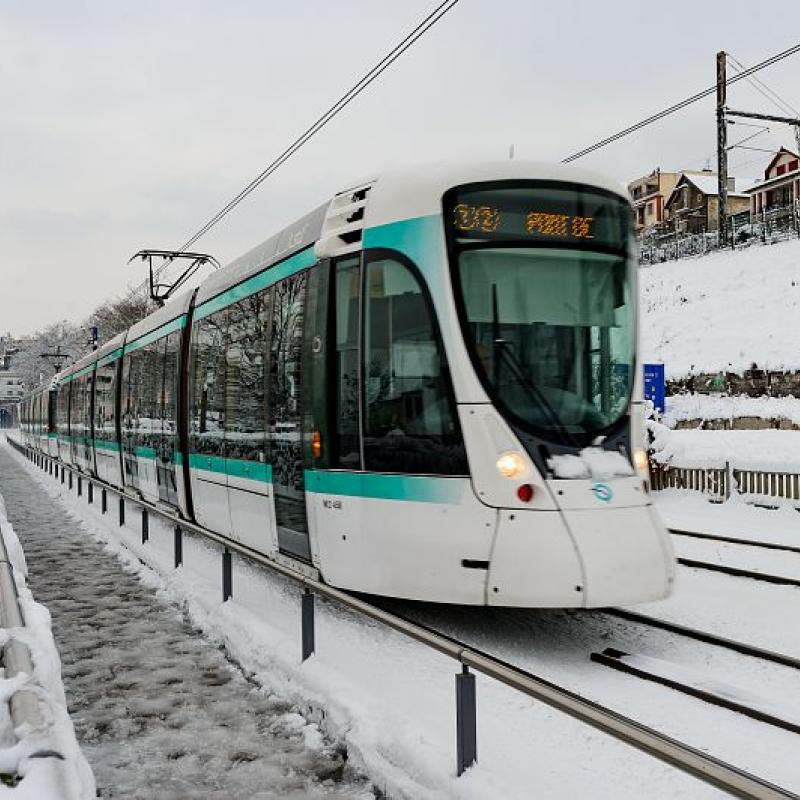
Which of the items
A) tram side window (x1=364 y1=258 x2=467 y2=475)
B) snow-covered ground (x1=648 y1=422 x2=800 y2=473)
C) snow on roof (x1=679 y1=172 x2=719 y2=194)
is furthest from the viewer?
snow on roof (x1=679 y1=172 x2=719 y2=194)

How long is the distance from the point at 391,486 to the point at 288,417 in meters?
1.89

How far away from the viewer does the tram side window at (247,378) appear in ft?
29.8

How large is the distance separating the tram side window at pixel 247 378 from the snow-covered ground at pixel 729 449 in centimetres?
907

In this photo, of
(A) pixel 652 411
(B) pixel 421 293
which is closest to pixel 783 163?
(A) pixel 652 411

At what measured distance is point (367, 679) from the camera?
5883mm

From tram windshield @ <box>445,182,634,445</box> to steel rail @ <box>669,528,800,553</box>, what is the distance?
531 cm

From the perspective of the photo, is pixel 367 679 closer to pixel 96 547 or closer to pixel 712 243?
pixel 96 547

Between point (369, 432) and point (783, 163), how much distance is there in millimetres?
69481

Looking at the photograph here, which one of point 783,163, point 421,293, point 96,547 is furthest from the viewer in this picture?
point 783,163

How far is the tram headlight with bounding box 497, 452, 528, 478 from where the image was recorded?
20.3 feet

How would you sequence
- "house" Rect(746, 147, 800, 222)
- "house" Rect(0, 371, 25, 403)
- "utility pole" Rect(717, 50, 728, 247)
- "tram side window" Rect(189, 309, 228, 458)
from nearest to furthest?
"tram side window" Rect(189, 309, 228, 458) → "utility pole" Rect(717, 50, 728, 247) → "house" Rect(746, 147, 800, 222) → "house" Rect(0, 371, 25, 403)

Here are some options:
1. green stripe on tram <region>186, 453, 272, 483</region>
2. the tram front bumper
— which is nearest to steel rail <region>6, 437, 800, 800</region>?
the tram front bumper

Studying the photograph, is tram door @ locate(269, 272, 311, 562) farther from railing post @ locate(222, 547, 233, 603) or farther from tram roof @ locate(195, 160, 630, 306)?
tram roof @ locate(195, 160, 630, 306)

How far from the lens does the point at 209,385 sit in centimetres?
1100
